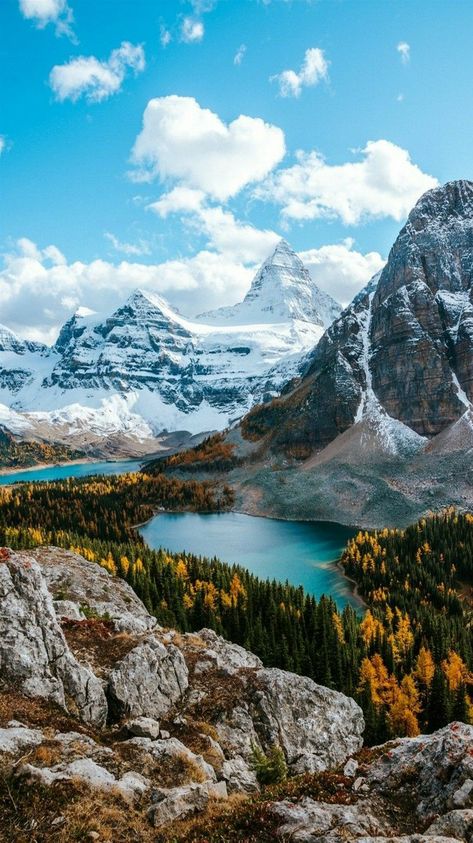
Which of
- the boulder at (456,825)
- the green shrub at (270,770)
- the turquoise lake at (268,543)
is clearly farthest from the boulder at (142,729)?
the turquoise lake at (268,543)

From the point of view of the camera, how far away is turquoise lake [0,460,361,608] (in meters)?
110

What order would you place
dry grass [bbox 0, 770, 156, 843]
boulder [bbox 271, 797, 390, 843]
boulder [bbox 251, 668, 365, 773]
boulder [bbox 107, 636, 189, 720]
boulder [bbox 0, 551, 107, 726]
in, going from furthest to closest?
boulder [bbox 251, 668, 365, 773] → boulder [bbox 107, 636, 189, 720] → boulder [bbox 0, 551, 107, 726] → boulder [bbox 271, 797, 390, 843] → dry grass [bbox 0, 770, 156, 843]

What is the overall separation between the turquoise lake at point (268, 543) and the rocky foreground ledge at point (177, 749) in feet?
234

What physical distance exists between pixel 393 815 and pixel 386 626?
66.0 metres

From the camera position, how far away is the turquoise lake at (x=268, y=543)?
110 m

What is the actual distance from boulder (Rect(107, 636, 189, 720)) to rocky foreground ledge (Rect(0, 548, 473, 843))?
7 cm

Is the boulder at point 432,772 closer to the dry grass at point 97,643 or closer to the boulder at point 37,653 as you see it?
the boulder at point 37,653

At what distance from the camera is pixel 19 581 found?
24.2 metres

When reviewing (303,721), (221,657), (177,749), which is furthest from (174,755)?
(221,657)

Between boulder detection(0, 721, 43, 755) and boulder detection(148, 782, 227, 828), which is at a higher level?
boulder detection(0, 721, 43, 755)

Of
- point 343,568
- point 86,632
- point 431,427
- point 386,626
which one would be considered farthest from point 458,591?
point 431,427

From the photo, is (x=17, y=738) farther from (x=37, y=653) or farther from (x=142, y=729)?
(x=142, y=729)

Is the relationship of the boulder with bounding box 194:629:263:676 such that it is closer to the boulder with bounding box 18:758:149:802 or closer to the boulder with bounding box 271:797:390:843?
the boulder with bounding box 18:758:149:802

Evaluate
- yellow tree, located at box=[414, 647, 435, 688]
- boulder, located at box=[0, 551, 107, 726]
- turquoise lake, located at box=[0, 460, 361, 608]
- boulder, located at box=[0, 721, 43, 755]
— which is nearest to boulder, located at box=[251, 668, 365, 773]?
boulder, located at box=[0, 551, 107, 726]
